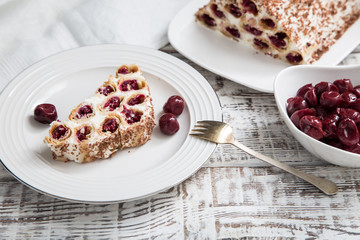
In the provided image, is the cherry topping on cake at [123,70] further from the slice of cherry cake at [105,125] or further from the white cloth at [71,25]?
the white cloth at [71,25]

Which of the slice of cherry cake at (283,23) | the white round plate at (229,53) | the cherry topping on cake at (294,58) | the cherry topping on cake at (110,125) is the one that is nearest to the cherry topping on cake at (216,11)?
the slice of cherry cake at (283,23)

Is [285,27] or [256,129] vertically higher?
[285,27]

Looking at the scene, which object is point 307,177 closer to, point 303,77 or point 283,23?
point 303,77

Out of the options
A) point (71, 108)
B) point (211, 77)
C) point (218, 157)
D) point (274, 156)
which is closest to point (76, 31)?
point (71, 108)

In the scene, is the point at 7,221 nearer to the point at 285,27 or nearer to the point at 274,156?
the point at 274,156

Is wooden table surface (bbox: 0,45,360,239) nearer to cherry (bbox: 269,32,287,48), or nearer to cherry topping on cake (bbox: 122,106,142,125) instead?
cherry topping on cake (bbox: 122,106,142,125)

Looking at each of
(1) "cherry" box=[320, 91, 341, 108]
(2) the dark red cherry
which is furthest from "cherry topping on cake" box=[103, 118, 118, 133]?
(2) the dark red cherry
